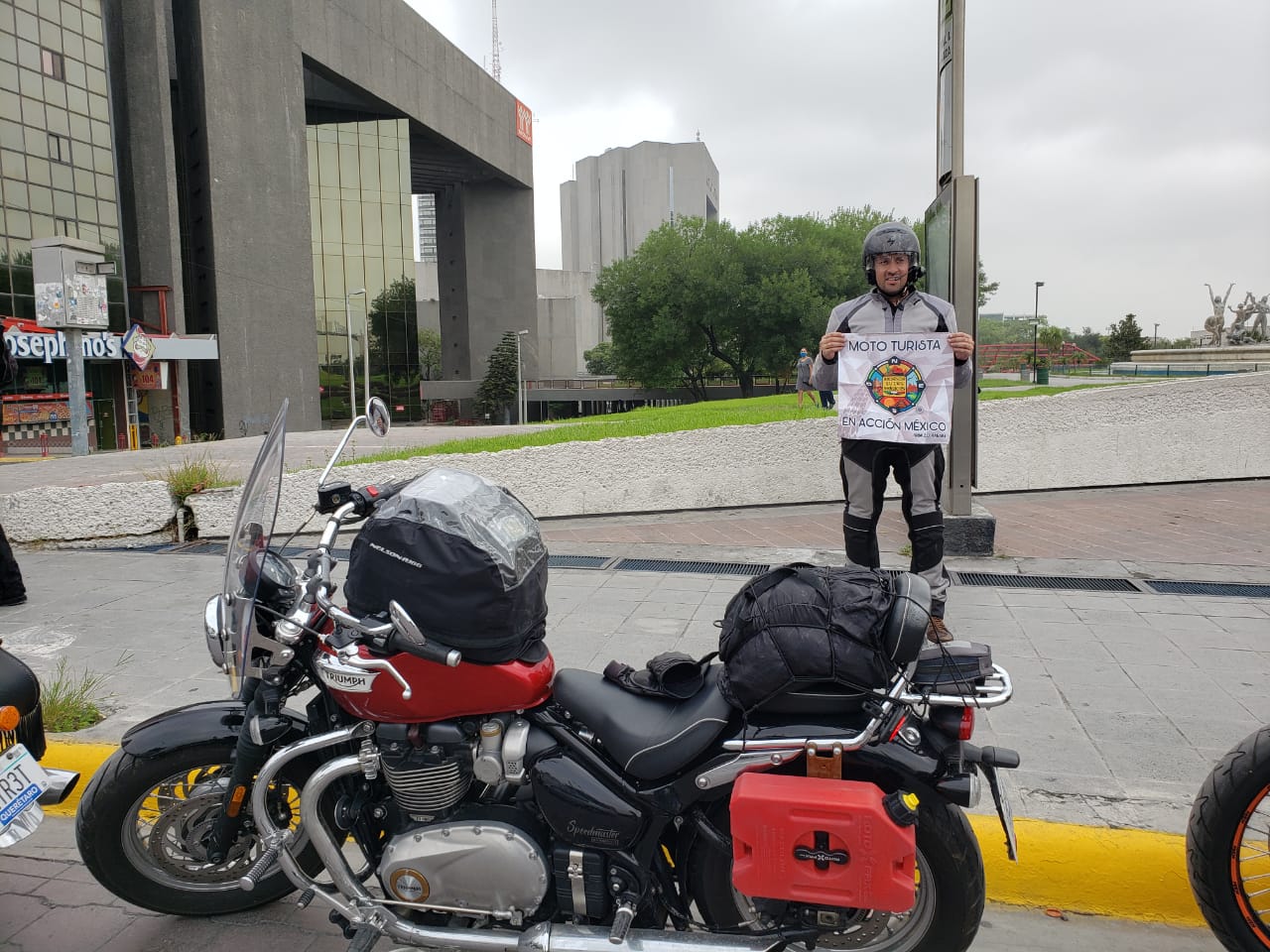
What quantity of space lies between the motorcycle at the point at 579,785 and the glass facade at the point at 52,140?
32.0 meters

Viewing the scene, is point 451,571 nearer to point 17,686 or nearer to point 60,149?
point 17,686

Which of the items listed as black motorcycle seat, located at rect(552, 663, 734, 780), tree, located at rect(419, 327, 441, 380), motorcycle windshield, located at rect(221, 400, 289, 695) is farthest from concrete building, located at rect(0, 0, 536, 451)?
tree, located at rect(419, 327, 441, 380)

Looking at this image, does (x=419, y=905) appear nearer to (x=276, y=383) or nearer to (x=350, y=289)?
(x=276, y=383)

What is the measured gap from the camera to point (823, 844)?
2.03m

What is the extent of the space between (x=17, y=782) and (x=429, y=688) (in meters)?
1.27

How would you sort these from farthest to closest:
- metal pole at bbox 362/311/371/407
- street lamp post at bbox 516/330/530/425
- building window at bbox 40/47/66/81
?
street lamp post at bbox 516/330/530/425
metal pole at bbox 362/311/371/407
building window at bbox 40/47/66/81

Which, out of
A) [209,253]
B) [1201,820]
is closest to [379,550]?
[1201,820]

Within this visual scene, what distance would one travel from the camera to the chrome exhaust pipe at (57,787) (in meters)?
2.54

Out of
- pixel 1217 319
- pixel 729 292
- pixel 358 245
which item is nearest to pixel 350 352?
pixel 358 245

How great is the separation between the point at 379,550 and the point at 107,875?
1444mm

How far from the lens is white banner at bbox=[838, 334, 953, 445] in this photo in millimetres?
4465

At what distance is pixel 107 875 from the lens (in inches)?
104

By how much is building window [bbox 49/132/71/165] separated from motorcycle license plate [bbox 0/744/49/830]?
3395 cm

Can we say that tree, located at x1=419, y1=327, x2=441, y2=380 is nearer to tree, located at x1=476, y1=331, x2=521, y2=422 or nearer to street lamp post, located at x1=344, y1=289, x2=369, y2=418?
tree, located at x1=476, y1=331, x2=521, y2=422
